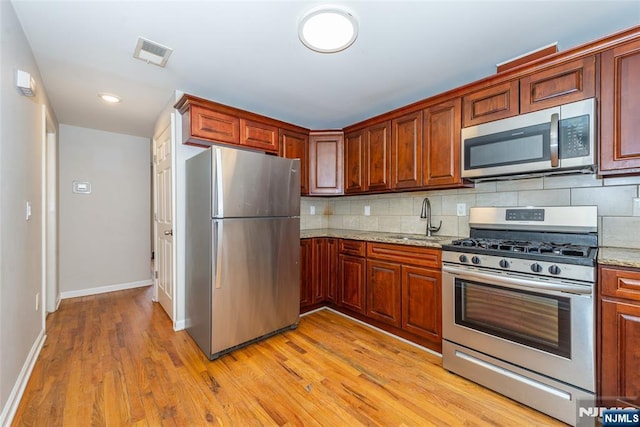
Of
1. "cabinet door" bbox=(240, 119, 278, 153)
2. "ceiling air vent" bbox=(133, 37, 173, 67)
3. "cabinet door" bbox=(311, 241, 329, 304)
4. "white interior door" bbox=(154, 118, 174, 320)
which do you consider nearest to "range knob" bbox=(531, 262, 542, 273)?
"cabinet door" bbox=(311, 241, 329, 304)

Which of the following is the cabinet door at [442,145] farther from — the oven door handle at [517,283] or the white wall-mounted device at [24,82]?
the white wall-mounted device at [24,82]

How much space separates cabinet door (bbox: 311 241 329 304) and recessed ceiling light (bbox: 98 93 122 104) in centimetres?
255

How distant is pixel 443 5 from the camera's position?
1563 millimetres

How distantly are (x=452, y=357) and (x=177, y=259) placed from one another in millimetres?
2567

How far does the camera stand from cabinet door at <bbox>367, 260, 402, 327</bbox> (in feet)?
8.43

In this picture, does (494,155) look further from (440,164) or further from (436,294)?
(436,294)

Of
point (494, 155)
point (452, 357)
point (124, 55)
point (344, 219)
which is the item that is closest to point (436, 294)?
point (452, 357)

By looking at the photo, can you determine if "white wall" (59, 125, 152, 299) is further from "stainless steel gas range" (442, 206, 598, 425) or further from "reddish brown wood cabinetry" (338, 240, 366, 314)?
"stainless steel gas range" (442, 206, 598, 425)

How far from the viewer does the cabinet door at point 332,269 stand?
10.5 feet

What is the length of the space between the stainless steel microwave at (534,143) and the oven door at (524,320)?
2.61ft

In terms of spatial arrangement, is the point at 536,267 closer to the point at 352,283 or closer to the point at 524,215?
the point at 524,215

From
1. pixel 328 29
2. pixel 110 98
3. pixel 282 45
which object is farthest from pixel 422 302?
pixel 110 98

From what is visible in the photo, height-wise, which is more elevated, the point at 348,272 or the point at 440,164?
the point at 440,164

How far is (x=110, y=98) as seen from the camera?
2861 millimetres
